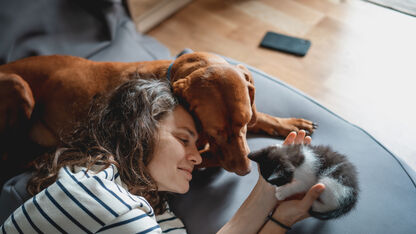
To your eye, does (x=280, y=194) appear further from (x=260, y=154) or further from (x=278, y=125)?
(x=278, y=125)

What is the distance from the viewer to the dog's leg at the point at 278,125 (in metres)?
1.78

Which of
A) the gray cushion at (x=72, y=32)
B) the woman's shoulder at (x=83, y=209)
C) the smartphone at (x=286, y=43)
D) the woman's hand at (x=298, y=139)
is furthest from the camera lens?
the smartphone at (x=286, y=43)

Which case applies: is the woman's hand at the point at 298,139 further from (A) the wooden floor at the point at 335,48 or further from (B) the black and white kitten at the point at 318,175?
(A) the wooden floor at the point at 335,48

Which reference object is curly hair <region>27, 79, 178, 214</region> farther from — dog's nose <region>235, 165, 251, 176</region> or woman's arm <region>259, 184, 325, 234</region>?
woman's arm <region>259, 184, 325, 234</region>

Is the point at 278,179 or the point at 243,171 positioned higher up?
the point at 278,179

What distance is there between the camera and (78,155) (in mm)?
1482

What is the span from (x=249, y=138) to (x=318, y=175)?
598 mm

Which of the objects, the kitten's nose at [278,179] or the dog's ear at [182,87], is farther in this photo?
the dog's ear at [182,87]

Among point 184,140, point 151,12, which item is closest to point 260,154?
point 184,140

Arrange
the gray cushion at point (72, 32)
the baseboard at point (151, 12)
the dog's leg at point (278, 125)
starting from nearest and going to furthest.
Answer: the dog's leg at point (278, 125)
the gray cushion at point (72, 32)
the baseboard at point (151, 12)

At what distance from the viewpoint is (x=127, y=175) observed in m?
1.42

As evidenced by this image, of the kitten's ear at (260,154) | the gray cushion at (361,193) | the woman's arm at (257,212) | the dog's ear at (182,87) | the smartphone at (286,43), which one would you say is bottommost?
the smartphone at (286,43)

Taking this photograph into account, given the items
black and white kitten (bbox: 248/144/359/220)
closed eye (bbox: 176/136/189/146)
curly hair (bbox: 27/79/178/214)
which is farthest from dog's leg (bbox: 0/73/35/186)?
black and white kitten (bbox: 248/144/359/220)

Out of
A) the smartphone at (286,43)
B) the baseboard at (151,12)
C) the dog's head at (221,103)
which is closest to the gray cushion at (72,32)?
the baseboard at (151,12)
